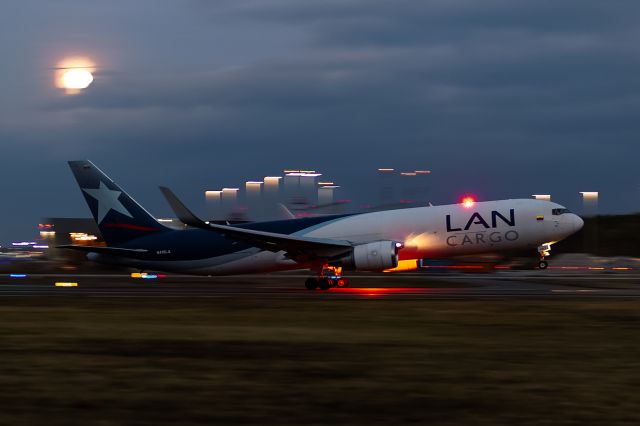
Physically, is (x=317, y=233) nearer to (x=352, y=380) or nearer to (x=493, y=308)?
(x=493, y=308)

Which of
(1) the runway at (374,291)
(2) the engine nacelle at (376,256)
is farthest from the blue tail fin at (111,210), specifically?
(2) the engine nacelle at (376,256)

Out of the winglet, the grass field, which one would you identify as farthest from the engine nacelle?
the grass field

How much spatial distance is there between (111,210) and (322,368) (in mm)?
31807

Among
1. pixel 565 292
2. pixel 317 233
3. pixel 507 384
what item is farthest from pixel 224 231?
pixel 507 384

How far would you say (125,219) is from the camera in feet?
143

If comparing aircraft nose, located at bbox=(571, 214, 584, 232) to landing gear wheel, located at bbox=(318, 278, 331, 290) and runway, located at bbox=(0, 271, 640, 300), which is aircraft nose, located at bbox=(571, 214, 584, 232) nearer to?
runway, located at bbox=(0, 271, 640, 300)

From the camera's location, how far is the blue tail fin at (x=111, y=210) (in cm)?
4369

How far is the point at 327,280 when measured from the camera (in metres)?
39.7

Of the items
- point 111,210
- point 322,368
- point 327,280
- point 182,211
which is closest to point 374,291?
point 327,280

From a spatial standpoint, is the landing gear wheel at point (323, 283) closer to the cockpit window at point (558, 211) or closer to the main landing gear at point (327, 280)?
the main landing gear at point (327, 280)

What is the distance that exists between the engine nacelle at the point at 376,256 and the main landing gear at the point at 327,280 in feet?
4.56

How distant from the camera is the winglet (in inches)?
1518

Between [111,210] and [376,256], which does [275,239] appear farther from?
[111,210]


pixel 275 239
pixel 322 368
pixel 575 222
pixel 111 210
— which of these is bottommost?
pixel 322 368
